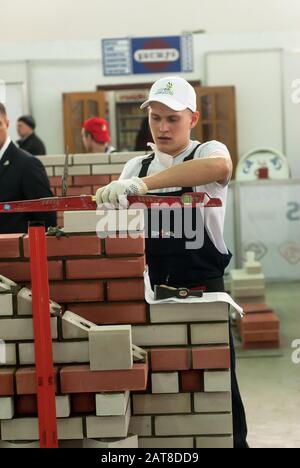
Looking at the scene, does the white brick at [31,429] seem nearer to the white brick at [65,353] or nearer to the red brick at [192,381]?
the white brick at [65,353]

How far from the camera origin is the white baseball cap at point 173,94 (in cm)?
228

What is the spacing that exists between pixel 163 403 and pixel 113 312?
13.1 inches

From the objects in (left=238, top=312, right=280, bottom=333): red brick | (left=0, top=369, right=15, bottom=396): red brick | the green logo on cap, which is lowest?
(left=238, top=312, right=280, bottom=333): red brick

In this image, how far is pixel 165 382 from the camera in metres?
2.26

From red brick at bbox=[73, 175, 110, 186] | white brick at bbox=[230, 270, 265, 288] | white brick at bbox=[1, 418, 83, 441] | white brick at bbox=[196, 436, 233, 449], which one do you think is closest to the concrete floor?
white brick at bbox=[230, 270, 265, 288]

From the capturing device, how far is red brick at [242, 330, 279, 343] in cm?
494

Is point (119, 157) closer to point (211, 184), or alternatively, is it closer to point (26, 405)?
point (211, 184)

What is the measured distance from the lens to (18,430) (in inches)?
85.4

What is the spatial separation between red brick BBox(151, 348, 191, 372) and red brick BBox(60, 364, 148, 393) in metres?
0.11

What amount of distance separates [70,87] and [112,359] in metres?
7.13

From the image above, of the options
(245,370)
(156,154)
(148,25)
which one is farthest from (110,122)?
(156,154)

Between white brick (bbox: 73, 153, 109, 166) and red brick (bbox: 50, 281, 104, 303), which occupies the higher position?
white brick (bbox: 73, 153, 109, 166)

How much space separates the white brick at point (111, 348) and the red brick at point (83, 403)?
0.11 m

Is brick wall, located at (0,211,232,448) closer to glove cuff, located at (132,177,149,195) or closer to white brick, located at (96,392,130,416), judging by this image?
white brick, located at (96,392,130,416)
